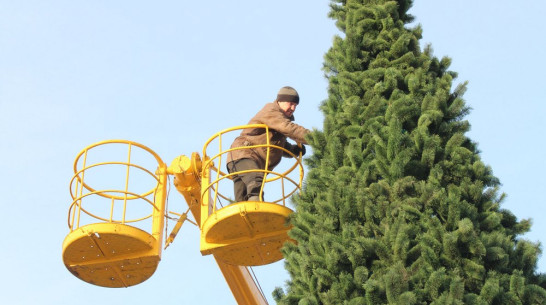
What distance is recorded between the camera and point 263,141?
1273 cm

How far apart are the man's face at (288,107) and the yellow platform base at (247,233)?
203cm

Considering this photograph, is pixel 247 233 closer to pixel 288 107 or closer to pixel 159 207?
pixel 159 207

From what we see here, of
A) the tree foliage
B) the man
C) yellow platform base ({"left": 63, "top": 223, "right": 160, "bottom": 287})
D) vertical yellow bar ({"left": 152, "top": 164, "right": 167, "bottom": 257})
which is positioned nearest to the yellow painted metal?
vertical yellow bar ({"left": 152, "top": 164, "right": 167, "bottom": 257})

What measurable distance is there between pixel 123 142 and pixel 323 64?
343 cm

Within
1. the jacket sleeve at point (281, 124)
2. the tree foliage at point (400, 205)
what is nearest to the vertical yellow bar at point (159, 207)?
the jacket sleeve at point (281, 124)

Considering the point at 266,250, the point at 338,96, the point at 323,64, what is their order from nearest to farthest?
1. the point at 338,96
2. the point at 323,64
3. the point at 266,250

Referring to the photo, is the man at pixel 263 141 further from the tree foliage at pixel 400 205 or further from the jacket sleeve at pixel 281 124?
the tree foliage at pixel 400 205

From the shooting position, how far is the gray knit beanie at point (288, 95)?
1308 cm

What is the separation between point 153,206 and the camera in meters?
13.2

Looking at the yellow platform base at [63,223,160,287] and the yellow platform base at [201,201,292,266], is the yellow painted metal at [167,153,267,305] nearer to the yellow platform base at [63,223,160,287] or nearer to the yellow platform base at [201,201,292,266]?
the yellow platform base at [201,201,292,266]

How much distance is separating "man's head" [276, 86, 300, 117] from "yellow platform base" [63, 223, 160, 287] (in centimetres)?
259

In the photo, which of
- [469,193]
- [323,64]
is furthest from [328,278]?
[323,64]

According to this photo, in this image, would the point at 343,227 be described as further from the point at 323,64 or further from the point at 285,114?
the point at 285,114

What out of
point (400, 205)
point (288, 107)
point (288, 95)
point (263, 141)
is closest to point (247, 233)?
point (263, 141)
